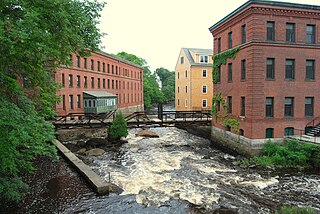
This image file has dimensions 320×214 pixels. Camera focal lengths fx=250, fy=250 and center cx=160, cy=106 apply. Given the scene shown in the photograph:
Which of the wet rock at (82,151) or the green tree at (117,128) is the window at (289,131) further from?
the wet rock at (82,151)

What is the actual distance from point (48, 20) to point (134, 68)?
54.7 metres

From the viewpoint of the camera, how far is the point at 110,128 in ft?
88.1

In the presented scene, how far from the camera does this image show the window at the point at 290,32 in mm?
20417

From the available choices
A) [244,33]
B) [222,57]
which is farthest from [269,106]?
[222,57]

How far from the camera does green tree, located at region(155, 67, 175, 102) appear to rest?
9444cm

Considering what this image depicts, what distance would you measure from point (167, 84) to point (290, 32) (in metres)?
83.5

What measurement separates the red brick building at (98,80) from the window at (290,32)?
1834cm

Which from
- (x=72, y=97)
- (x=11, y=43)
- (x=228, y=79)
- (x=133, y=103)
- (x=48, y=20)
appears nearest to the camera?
(x=11, y=43)

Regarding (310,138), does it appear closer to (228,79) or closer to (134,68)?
(228,79)

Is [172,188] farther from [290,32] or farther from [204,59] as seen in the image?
[204,59]

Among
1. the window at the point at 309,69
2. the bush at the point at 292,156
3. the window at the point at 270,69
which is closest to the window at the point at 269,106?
the window at the point at 270,69

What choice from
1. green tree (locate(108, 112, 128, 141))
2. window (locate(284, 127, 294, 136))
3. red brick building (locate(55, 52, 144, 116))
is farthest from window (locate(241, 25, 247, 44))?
red brick building (locate(55, 52, 144, 116))

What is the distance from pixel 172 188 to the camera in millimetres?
13875

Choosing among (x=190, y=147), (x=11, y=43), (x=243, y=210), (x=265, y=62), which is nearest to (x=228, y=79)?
(x=265, y=62)
